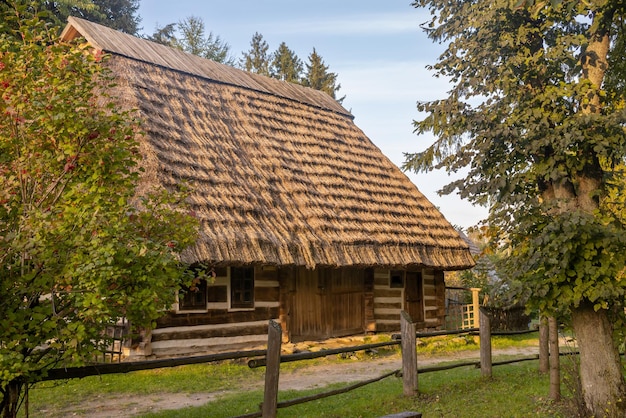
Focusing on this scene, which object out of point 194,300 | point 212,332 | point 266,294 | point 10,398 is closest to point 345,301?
point 266,294

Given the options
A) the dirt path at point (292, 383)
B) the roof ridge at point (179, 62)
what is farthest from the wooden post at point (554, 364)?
the roof ridge at point (179, 62)

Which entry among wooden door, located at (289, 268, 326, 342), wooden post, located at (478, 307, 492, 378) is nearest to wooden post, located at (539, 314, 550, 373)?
wooden post, located at (478, 307, 492, 378)

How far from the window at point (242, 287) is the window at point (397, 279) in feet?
17.9

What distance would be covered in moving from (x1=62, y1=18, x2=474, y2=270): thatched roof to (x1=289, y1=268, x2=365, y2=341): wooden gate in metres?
1.47

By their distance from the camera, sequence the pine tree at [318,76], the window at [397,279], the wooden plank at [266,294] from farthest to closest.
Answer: the pine tree at [318,76] → the window at [397,279] → the wooden plank at [266,294]

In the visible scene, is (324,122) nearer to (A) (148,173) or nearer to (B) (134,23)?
(A) (148,173)

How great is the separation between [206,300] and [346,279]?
491 cm

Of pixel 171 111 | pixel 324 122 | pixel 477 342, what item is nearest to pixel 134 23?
Answer: pixel 324 122

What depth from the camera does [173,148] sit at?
14648 millimetres

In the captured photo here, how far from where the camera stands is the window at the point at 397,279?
19281mm

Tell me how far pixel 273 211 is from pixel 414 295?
669 cm

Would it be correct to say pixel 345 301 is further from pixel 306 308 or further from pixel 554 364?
pixel 554 364

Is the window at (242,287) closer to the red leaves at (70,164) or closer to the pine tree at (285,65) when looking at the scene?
the red leaves at (70,164)

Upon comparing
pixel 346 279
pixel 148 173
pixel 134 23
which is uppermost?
pixel 134 23
